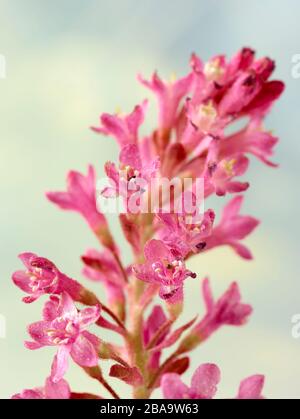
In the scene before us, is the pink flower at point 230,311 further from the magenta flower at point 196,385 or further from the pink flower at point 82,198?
the magenta flower at point 196,385

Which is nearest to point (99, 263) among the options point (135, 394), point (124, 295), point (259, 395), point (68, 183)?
point (124, 295)

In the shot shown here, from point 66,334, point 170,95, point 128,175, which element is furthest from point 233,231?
point 66,334

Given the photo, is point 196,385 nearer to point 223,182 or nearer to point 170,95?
point 223,182

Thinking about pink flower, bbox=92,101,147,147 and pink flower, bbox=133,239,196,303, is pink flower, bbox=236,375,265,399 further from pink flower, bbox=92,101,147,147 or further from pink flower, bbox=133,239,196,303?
pink flower, bbox=92,101,147,147

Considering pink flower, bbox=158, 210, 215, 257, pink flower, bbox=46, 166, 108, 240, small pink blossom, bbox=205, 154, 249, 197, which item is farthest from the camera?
pink flower, bbox=46, 166, 108, 240

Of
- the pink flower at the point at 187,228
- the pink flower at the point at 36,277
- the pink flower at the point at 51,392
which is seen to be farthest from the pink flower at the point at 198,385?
the pink flower at the point at 36,277

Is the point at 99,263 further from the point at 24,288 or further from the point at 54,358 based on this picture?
the point at 54,358

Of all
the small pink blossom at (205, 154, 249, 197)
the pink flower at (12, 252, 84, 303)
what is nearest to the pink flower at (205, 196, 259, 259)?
the small pink blossom at (205, 154, 249, 197)
